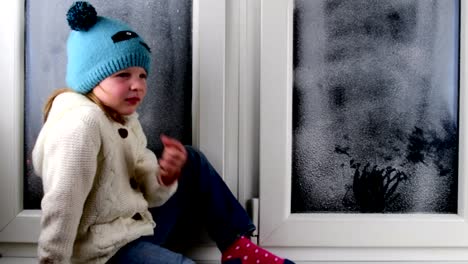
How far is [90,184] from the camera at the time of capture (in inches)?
42.4

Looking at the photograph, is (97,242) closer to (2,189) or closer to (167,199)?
(167,199)

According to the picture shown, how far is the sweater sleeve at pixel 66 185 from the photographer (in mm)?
1041

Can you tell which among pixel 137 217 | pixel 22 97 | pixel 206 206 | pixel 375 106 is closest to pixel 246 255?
pixel 206 206

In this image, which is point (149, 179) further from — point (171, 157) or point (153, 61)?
point (153, 61)

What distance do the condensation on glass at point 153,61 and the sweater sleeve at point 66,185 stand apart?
39 centimetres

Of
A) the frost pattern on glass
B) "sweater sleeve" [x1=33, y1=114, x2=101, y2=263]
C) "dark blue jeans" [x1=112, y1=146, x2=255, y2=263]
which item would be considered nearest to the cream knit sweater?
"sweater sleeve" [x1=33, y1=114, x2=101, y2=263]

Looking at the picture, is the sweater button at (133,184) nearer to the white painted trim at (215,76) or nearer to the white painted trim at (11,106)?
the white painted trim at (215,76)

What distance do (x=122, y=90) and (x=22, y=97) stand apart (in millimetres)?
391

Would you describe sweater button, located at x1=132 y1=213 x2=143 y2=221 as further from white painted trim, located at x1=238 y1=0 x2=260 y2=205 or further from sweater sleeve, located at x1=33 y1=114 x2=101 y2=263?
white painted trim, located at x1=238 y1=0 x2=260 y2=205

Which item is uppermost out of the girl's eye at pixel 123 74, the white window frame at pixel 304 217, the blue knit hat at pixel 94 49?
the blue knit hat at pixel 94 49

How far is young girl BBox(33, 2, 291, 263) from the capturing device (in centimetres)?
105

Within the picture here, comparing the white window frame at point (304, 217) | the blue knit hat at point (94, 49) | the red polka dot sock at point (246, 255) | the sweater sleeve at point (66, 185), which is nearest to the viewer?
the sweater sleeve at point (66, 185)

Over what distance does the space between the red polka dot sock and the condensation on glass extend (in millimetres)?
302

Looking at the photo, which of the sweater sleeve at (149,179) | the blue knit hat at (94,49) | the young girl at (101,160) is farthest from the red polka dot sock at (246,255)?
the blue knit hat at (94,49)
